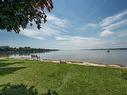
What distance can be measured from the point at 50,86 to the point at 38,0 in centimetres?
641

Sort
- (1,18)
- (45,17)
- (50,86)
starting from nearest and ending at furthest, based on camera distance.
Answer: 1. (1,18)
2. (45,17)
3. (50,86)

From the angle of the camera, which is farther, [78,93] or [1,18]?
[78,93]

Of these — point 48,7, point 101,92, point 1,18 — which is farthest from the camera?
point 101,92

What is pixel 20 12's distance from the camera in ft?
27.8

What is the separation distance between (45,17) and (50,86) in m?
5.54

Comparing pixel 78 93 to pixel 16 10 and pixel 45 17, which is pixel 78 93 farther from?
pixel 16 10

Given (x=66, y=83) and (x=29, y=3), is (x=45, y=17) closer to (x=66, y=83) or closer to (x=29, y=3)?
(x=29, y=3)

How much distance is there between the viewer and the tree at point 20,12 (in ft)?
25.8

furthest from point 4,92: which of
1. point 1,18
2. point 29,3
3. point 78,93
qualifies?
point 29,3

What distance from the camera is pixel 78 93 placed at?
36.3ft

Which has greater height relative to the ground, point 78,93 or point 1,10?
point 1,10

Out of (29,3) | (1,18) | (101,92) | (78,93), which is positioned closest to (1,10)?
(1,18)

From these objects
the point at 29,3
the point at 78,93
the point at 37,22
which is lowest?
the point at 78,93

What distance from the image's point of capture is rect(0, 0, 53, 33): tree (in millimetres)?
7863
